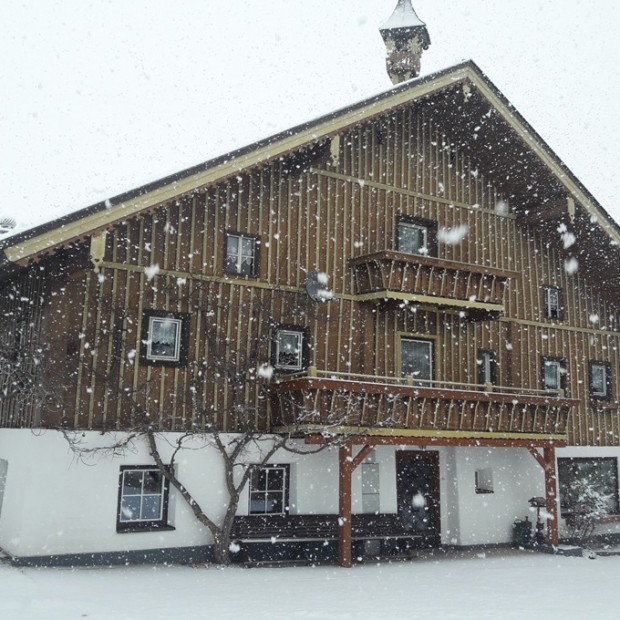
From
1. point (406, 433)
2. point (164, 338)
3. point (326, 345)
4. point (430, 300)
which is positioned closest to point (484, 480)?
point (406, 433)

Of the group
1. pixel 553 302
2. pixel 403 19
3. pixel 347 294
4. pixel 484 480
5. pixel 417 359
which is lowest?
pixel 484 480

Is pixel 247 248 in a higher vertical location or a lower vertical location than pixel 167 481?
higher

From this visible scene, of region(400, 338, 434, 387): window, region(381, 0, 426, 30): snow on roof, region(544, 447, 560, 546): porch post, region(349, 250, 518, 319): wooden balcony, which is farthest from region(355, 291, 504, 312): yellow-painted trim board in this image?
region(381, 0, 426, 30): snow on roof

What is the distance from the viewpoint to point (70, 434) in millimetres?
14023

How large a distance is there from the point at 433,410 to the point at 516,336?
5358 millimetres

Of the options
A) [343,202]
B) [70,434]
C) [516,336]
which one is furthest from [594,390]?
[70,434]

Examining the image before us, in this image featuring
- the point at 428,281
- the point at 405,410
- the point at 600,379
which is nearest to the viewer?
the point at 405,410

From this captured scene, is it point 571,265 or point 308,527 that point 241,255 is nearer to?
point 308,527

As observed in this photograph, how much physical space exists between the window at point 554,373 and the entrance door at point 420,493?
14.8 ft

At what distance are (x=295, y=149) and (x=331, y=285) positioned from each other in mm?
3378

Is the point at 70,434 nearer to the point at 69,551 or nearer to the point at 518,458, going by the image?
the point at 69,551

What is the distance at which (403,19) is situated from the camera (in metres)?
21.8

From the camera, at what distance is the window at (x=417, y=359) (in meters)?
18.6

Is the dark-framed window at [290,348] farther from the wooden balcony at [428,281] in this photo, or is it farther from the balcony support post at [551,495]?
the balcony support post at [551,495]
